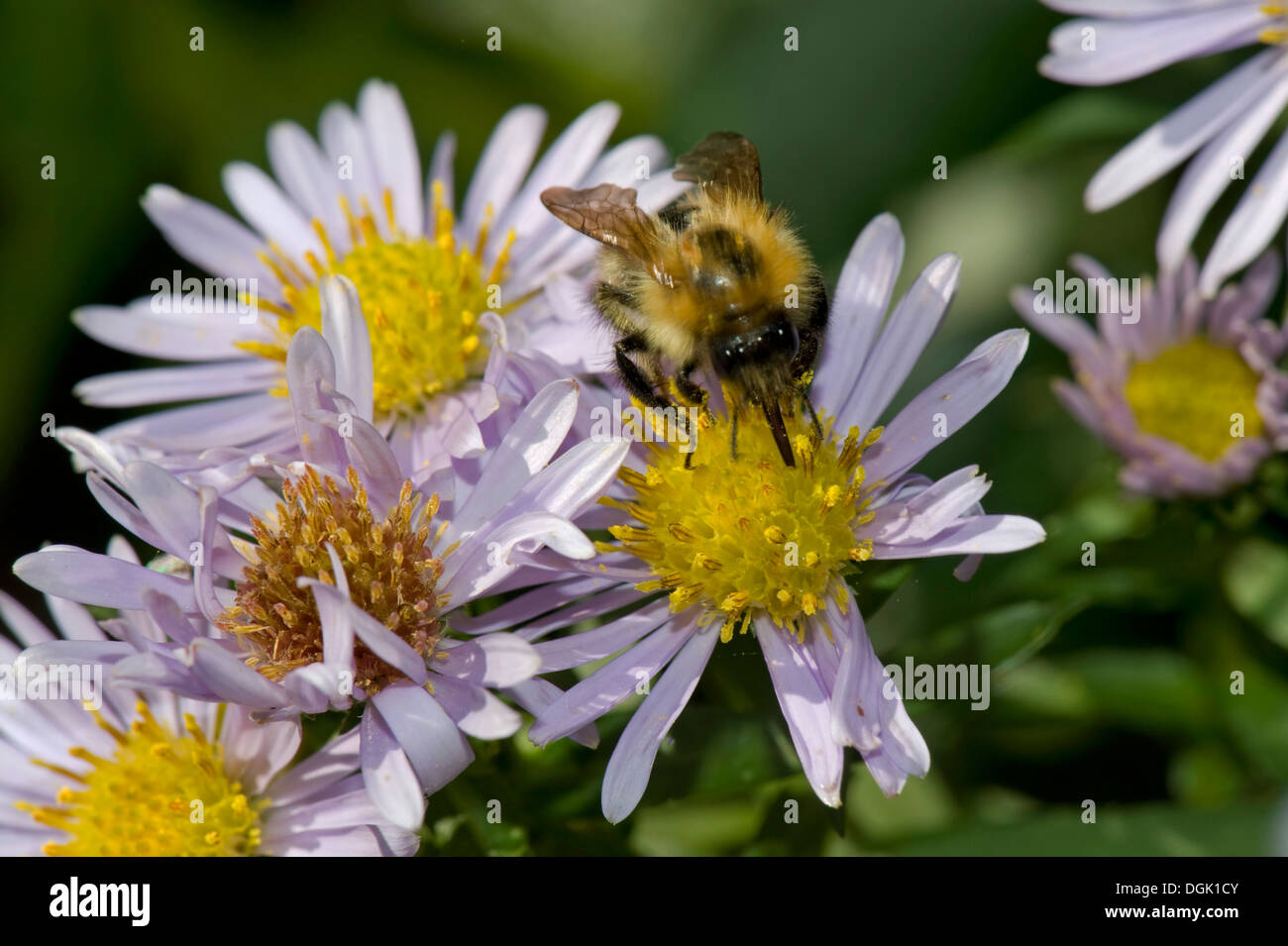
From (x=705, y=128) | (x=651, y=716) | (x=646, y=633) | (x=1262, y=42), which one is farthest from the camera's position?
(x=705, y=128)

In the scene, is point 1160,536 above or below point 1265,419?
below

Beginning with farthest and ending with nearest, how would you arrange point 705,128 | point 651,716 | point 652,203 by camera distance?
point 705,128
point 652,203
point 651,716

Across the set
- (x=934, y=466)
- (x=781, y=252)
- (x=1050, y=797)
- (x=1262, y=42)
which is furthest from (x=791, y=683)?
(x=1262, y=42)

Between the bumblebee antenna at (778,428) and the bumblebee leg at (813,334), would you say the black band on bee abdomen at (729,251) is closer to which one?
the bumblebee leg at (813,334)

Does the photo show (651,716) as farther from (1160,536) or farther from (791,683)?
(1160,536)

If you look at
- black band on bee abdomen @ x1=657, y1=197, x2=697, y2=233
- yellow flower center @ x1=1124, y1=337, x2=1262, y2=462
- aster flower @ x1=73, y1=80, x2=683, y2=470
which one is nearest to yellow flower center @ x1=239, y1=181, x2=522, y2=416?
aster flower @ x1=73, y1=80, x2=683, y2=470

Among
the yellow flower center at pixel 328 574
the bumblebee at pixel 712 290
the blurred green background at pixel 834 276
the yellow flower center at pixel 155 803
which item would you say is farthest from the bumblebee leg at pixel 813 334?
the yellow flower center at pixel 155 803

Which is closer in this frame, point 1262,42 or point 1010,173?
point 1262,42
